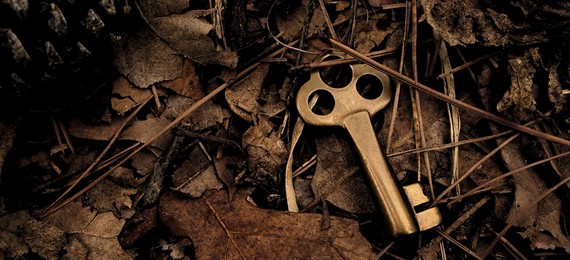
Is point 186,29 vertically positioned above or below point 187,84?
above

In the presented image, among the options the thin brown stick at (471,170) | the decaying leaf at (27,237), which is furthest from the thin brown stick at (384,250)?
the decaying leaf at (27,237)

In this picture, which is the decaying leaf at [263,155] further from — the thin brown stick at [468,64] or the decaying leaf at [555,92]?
the decaying leaf at [555,92]

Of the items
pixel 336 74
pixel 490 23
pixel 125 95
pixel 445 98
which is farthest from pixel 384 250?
pixel 125 95

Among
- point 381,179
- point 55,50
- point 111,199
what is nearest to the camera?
point 55,50

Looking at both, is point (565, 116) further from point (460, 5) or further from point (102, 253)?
point (102, 253)

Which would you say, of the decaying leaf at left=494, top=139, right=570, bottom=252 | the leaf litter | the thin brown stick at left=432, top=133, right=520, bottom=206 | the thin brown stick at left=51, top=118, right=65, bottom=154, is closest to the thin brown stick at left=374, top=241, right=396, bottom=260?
the leaf litter

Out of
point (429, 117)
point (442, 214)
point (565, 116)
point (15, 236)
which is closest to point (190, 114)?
point (15, 236)

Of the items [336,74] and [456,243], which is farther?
[336,74]

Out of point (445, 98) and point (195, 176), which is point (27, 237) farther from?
point (445, 98)

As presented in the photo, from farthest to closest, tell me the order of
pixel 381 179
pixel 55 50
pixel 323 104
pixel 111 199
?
pixel 323 104 → pixel 111 199 → pixel 381 179 → pixel 55 50
